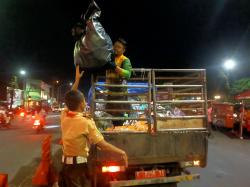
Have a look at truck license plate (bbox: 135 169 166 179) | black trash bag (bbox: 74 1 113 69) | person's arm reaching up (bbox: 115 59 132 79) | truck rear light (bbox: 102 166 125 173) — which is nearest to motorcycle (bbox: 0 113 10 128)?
person's arm reaching up (bbox: 115 59 132 79)

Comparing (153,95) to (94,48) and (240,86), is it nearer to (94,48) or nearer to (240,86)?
(94,48)

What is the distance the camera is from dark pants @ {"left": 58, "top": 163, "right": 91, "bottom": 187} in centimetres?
439

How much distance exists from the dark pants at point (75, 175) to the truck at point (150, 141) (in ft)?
3.29

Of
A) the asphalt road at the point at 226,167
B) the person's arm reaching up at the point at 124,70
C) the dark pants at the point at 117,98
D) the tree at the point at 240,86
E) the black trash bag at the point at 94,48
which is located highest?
the tree at the point at 240,86

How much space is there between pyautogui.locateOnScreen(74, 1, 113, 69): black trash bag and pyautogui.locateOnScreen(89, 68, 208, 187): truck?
0.28m

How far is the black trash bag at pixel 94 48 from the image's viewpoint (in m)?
5.51

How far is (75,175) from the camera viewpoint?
14.4 feet

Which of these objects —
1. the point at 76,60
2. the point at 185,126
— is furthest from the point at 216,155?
the point at 76,60

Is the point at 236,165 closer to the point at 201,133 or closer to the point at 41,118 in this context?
the point at 201,133

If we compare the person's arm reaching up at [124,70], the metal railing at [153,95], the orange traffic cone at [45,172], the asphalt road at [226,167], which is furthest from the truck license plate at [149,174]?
the orange traffic cone at [45,172]

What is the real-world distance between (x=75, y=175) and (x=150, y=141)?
1581 millimetres

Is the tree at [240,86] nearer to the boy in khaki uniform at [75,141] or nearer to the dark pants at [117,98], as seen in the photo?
the dark pants at [117,98]

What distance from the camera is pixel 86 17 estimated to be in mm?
5918

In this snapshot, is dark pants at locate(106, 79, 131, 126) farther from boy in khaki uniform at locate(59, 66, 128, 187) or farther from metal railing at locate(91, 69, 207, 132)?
boy in khaki uniform at locate(59, 66, 128, 187)
